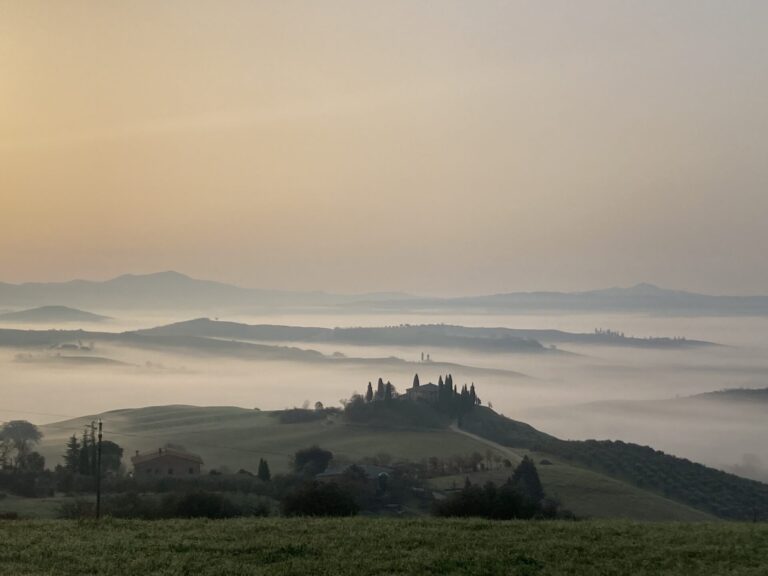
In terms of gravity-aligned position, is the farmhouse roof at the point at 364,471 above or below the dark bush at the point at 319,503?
below

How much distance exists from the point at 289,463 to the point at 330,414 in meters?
44.8

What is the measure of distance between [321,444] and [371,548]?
101 metres

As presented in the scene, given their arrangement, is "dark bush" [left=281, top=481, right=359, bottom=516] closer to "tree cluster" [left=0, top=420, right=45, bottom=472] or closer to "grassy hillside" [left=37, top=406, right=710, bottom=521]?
"grassy hillside" [left=37, top=406, right=710, bottom=521]

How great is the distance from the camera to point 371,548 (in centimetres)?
1958

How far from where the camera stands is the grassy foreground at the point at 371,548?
18.1 metres

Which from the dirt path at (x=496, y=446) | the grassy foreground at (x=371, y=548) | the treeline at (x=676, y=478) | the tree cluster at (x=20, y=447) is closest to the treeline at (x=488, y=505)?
the grassy foreground at (x=371, y=548)

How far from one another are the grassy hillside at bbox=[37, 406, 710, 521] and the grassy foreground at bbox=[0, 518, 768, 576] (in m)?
52.5

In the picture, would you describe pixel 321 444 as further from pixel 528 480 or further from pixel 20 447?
pixel 528 480

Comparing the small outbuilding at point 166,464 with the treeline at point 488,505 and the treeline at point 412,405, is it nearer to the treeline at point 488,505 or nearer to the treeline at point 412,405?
the treeline at point 412,405

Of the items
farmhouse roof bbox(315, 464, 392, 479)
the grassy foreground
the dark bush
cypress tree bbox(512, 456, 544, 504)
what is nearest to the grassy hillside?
cypress tree bbox(512, 456, 544, 504)

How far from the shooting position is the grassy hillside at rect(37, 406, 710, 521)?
81812mm

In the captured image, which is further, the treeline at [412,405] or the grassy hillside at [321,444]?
the treeline at [412,405]

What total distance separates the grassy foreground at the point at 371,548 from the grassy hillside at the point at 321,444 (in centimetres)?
5252

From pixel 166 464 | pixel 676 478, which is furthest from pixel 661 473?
pixel 166 464
